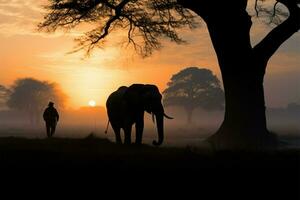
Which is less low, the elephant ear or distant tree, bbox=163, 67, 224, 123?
distant tree, bbox=163, 67, 224, 123

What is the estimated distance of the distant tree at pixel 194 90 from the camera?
80000 mm

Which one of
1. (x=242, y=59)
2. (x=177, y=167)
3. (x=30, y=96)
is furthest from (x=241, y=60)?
(x=30, y=96)

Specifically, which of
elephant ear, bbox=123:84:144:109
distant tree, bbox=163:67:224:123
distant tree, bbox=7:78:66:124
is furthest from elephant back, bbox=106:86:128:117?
distant tree, bbox=7:78:66:124

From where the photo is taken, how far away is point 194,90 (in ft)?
272

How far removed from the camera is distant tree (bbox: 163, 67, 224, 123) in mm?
80000

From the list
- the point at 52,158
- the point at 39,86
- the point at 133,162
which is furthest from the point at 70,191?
the point at 39,86

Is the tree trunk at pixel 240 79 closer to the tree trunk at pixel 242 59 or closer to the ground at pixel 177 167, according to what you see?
the tree trunk at pixel 242 59

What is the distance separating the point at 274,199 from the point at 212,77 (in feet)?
251

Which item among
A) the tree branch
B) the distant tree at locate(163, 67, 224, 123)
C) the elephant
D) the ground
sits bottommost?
the ground

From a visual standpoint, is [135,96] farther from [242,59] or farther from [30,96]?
[30,96]

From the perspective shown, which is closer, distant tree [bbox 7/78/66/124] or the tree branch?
the tree branch

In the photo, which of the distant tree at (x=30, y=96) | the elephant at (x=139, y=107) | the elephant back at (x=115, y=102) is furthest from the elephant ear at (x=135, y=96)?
the distant tree at (x=30, y=96)

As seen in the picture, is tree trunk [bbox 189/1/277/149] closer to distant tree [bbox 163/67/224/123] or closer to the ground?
the ground

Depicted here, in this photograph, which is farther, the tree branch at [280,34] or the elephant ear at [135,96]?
the tree branch at [280,34]
